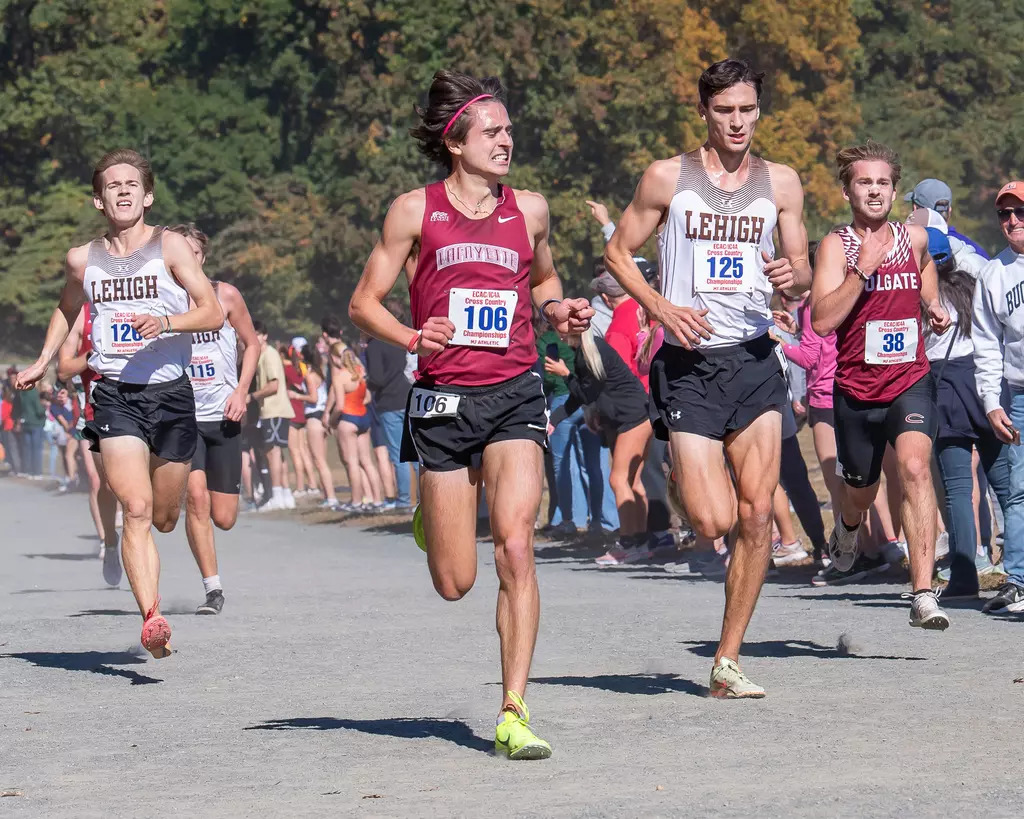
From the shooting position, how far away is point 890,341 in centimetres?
973

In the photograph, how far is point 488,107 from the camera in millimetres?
7180

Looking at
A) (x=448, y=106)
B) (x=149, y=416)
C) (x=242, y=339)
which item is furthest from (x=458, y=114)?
(x=242, y=339)

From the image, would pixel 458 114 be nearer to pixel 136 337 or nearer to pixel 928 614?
pixel 136 337

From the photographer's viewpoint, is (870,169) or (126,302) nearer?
(870,169)

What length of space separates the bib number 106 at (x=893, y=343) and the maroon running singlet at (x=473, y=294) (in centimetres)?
311

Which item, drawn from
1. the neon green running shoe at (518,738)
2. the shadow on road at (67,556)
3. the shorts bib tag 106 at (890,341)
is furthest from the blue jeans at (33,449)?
the neon green running shoe at (518,738)

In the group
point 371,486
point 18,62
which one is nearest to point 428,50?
point 18,62

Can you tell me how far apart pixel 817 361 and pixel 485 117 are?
22.7ft

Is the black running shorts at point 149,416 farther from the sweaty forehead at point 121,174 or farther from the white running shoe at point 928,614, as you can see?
the white running shoe at point 928,614

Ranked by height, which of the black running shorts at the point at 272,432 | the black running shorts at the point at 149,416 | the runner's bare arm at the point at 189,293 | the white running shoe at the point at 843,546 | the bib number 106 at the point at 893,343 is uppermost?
the runner's bare arm at the point at 189,293

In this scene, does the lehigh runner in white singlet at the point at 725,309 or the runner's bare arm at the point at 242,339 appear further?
the runner's bare arm at the point at 242,339

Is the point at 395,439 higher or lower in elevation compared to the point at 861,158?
lower

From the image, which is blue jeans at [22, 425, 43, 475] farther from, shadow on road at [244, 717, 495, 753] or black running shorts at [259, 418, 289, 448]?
shadow on road at [244, 717, 495, 753]

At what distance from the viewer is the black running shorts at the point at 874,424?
966cm
